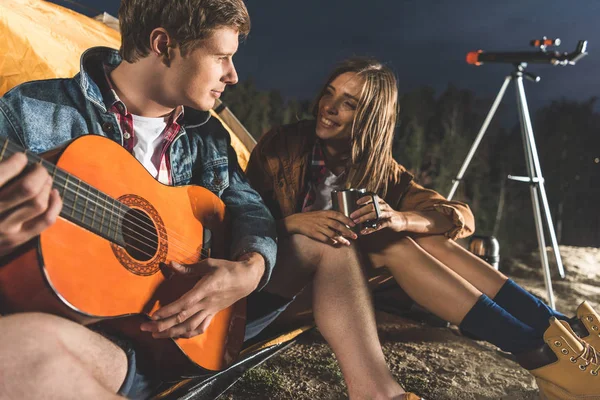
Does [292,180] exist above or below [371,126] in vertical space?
below

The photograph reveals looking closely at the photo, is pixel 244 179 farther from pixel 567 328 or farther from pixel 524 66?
pixel 524 66

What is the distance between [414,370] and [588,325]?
0.69m

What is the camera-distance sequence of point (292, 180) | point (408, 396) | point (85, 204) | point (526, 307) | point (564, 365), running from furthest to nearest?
point (292, 180) → point (526, 307) → point (564, 365) → point (408, 396) → point (85, 204)

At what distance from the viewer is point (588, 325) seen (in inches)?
64.6

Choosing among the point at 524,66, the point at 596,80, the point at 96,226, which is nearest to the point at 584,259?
the point at 524,66

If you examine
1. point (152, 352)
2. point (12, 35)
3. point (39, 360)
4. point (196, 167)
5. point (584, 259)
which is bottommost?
point (584, 259)

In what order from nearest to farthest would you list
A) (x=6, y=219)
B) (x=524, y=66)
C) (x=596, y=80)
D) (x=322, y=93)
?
(x=6, y=219)
(x=322, y=93)
(x=524, y=66)
(x=596, y=80)

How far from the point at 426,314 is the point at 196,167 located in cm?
163

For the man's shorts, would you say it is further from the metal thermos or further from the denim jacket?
the metal thermos

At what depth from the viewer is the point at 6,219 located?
0.73 metres

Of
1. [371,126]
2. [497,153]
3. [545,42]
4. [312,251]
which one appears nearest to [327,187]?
[371,126]

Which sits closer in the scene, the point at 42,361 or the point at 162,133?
the point at 42,361

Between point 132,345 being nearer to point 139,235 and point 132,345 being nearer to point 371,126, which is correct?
point 139,235

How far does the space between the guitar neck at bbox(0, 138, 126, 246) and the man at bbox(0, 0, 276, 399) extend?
0.21 ft
